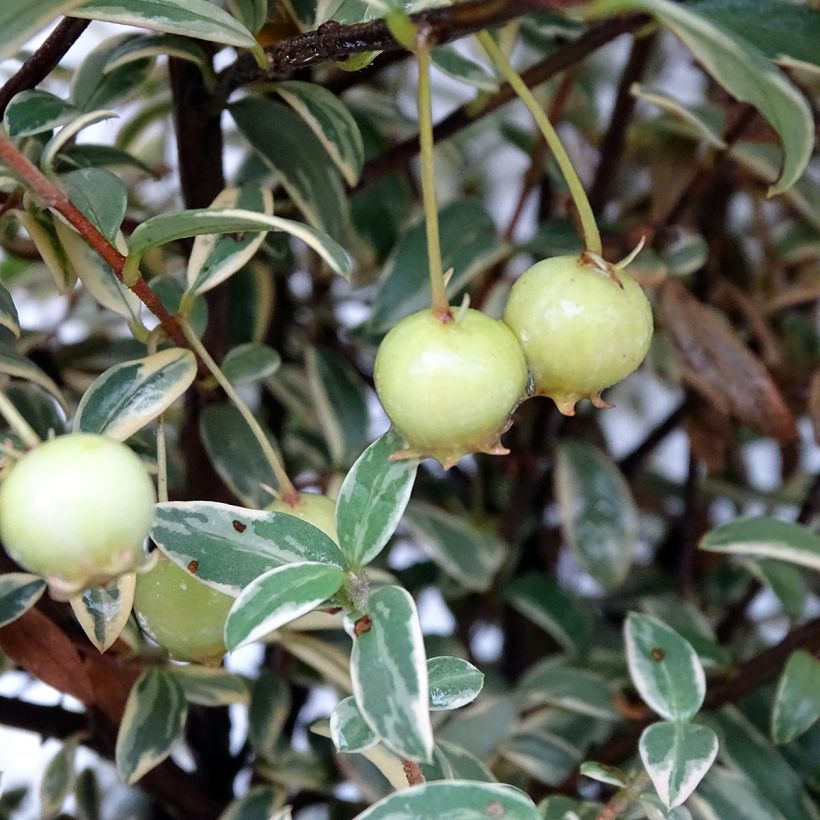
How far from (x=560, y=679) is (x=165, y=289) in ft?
1.13

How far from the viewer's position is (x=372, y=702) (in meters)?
0.33

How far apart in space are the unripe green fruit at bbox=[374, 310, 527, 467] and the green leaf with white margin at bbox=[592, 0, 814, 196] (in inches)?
4.1

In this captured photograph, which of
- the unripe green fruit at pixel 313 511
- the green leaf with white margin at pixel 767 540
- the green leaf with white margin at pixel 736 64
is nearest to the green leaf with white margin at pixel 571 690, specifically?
the green leaf with white margin at pixel 767 540

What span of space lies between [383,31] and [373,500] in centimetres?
16

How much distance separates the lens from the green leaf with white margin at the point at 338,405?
2.19 feet

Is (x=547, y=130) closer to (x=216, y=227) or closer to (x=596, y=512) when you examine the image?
(x=216, y=227)

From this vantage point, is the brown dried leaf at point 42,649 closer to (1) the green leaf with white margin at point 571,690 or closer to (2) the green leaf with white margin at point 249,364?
(2) the green leaf with white margin at point 249,364

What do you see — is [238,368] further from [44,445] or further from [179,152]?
[44,445]

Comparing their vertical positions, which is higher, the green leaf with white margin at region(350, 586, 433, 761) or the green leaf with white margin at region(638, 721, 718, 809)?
the green leaf with white margin at region(350, 586, 433, 761)

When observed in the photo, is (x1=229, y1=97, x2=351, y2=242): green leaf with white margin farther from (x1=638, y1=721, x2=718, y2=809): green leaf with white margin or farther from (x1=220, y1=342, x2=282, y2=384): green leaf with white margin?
(x1=638, y1=721, x2=718, y2=809): green leaf with white margin

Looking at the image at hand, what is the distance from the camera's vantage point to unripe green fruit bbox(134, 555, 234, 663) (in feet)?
1.34

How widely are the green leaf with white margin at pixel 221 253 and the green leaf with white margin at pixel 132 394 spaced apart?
0.11 ft

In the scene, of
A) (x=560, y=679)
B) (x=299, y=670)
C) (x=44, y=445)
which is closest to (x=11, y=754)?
(x=299, y=670)

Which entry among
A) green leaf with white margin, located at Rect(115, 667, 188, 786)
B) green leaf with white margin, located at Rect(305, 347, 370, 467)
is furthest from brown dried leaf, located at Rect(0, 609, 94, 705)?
green leaf with white margin, located at Rect(305, 347, 370, 467)
